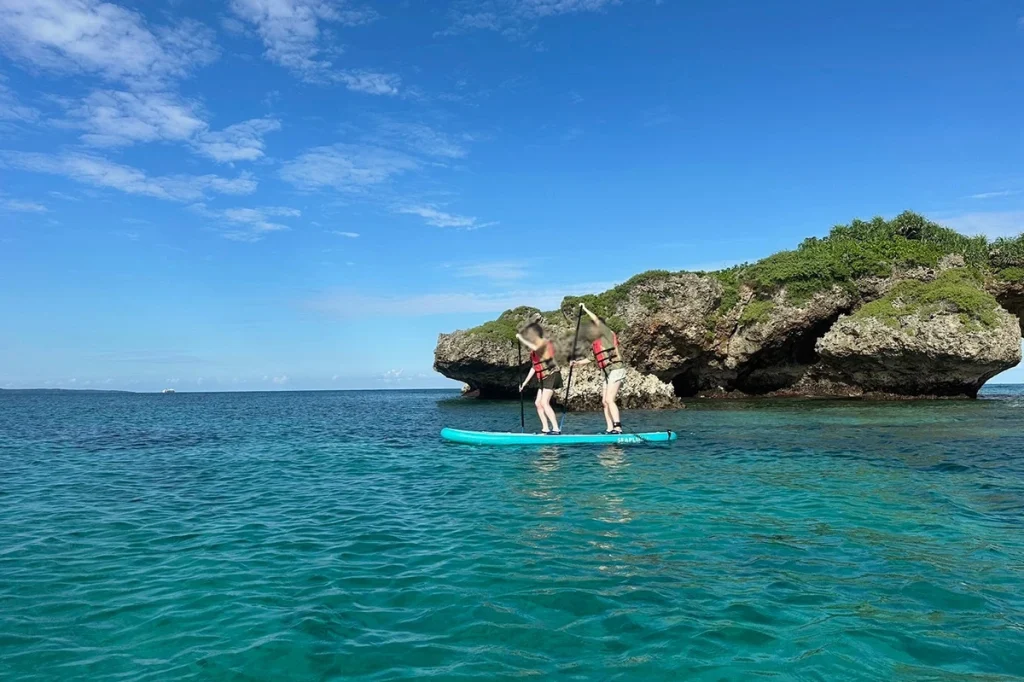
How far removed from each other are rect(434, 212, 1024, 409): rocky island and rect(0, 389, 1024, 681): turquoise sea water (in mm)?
25576

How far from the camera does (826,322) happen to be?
154 feet

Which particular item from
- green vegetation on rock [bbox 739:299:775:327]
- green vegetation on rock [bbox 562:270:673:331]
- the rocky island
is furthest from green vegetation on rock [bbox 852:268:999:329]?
green vegetation on rock [bbox 562:270:673:331]

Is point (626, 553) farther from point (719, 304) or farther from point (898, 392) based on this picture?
point (898, 392)

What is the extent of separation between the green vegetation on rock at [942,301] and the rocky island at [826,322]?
9cm

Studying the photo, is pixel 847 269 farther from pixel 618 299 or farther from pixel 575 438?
pixel 575 438

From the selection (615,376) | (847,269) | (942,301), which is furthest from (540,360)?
(847,269)

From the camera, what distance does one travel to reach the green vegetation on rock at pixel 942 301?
3722cm

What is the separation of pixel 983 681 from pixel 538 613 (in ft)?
12.3

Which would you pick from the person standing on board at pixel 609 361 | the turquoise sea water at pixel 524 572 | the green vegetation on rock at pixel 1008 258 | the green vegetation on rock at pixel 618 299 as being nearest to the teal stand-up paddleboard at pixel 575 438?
the person standing on board at pixel 609 361

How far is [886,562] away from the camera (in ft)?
25.3

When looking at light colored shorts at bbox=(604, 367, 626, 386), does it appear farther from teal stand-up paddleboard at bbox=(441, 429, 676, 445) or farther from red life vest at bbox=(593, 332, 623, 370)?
teal stand-up paddleboard at bbox=(441, 429, 676, 445)

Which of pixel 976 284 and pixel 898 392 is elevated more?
pixel 976 284

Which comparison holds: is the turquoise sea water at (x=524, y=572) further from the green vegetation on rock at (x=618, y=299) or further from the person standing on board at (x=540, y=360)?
the green vegetation on rock at (x=618, y=299)

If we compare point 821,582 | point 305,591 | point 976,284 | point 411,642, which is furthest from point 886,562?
point 976,284
